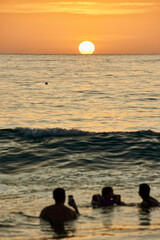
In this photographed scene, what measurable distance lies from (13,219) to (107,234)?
104 inches

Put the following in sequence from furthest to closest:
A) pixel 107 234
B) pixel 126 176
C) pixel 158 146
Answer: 1. pixel 158 146
2. pixel 126 176
3. pixel 107 234

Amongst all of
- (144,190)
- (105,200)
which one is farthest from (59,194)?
(144,190)

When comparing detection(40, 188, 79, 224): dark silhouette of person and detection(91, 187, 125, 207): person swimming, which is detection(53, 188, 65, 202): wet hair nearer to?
detection(40, 188, 79, 224): dark silhouette of person

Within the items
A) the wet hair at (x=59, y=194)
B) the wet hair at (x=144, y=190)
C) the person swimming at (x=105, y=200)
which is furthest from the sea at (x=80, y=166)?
the wet hair at (x=59, y=194)

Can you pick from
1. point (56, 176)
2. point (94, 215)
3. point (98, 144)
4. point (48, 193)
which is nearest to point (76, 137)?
point (98, 144)

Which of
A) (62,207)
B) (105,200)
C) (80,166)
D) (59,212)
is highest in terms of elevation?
(80,166)

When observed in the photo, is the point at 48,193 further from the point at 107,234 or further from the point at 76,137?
the point at 76,137

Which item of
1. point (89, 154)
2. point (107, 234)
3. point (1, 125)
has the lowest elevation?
point (107, 234)

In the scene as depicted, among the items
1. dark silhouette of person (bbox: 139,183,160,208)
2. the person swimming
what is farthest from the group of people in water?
the person swimming

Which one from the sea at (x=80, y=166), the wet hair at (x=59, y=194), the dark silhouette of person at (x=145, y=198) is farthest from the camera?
the dark silhouette of person at (x=145, y=198)

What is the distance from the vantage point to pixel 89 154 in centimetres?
2019

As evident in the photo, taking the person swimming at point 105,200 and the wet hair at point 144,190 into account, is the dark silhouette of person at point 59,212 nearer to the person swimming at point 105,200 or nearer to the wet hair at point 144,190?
the person swimming at point 105,200

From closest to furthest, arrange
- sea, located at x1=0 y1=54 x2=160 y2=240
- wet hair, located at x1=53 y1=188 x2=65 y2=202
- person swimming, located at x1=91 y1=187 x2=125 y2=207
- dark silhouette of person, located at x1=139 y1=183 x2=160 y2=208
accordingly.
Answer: sea, located at x1=0 y1=54 x2=160 y2=240, wet hair, located at x1=53 y1=188 x2=65 y2=202, dark silhouette of person, located at x1=139 y1=183 x2=160 y2=208, person swimming, located at x1=91 y1=187 x2=125 y2=207

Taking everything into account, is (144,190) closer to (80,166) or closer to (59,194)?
(59,194)
